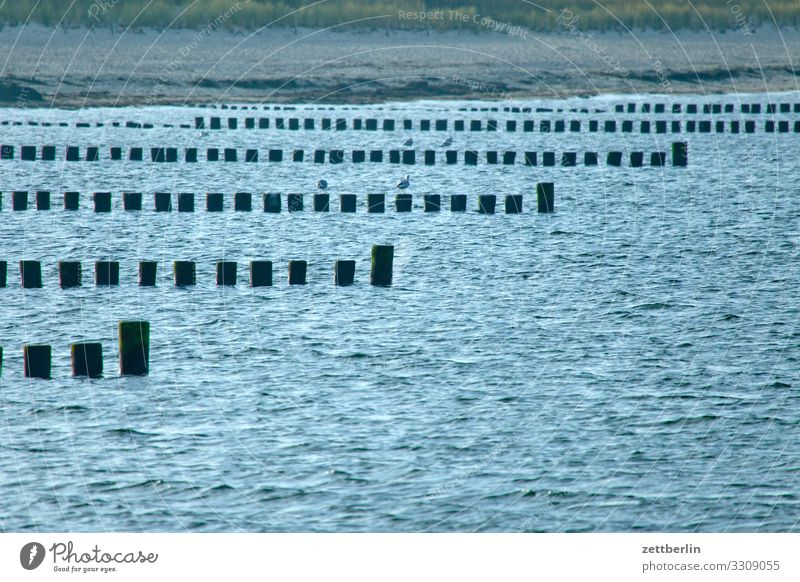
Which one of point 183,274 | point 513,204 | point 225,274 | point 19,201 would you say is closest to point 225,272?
point 225,274

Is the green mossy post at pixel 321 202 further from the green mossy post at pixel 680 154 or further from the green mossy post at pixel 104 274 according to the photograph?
the green mossy post at pixel 680 154

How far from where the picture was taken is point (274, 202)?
152 feet

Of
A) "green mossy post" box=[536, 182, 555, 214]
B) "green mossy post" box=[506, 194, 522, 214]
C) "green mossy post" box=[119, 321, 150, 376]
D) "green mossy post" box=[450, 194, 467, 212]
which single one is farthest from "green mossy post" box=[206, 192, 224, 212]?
"green mossy post" box=[119, 321, 150, 376]

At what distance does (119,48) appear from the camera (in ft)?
350

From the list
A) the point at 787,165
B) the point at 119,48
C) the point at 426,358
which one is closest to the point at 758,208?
the point at 787,165

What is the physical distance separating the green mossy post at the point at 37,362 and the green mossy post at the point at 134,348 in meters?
1.14

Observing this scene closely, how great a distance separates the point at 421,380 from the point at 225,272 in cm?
971

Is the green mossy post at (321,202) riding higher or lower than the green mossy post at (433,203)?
higher

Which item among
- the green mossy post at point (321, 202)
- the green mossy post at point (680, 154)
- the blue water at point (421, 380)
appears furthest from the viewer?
the green mossy post at point (680, 154)

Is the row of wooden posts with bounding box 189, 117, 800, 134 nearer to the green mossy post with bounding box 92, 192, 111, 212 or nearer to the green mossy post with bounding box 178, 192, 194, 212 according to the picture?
the green mossy post with bounding box 178, 192, 194, 212

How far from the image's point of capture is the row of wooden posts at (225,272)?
3228cm
